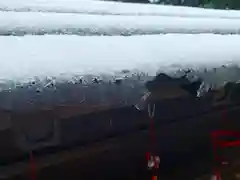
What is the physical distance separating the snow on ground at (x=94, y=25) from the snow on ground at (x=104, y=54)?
0.14 metres

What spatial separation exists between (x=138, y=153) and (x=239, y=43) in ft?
4.27

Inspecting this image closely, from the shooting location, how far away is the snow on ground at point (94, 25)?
189cm

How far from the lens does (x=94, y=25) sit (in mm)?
2189

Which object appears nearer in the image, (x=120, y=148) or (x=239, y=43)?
(x=239, y=43)

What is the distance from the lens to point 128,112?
321 centimetres

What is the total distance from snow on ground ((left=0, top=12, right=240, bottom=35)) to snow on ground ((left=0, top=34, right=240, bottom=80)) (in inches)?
5.7

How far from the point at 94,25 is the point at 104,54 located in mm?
578

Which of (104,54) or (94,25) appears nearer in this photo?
(104,54)

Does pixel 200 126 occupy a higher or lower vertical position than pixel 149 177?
higher

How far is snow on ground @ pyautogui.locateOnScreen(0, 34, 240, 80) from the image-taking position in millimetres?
1386

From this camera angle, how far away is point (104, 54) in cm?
165

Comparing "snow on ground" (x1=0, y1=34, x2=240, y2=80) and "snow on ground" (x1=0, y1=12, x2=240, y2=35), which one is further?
"snow on ground" (x1=0, y1=12, x2=240, y2=35)

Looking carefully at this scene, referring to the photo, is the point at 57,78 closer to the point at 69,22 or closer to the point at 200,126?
the point at 69,22

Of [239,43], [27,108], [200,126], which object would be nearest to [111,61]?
[27,108]
